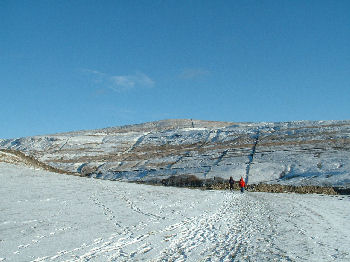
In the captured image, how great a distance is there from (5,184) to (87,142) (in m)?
63.2

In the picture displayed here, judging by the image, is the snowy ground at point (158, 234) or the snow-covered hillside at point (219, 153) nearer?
the snowy ground at point (158, 234)

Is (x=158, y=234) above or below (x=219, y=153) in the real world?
below

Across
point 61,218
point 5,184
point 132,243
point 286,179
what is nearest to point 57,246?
point 132,243

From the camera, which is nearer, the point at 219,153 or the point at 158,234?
the point at 158,234

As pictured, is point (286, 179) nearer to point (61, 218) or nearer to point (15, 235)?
point (61, 218)

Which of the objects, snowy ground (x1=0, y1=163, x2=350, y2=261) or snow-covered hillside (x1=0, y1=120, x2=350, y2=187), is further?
snow-covered hillside (x1=0, y1=120, x2=350, y2=187)

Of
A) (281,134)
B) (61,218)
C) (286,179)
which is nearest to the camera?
(61,218)

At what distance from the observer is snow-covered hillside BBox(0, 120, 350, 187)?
39562mm

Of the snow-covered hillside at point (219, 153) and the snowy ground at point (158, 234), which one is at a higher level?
the snow-covered hillside at point (219, 153)

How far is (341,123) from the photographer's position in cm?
6216

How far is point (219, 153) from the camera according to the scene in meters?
54.8

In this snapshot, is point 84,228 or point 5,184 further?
point 5,184

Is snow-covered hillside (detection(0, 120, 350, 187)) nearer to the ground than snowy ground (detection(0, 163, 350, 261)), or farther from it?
farther from it

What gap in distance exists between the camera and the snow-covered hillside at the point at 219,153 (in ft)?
130
